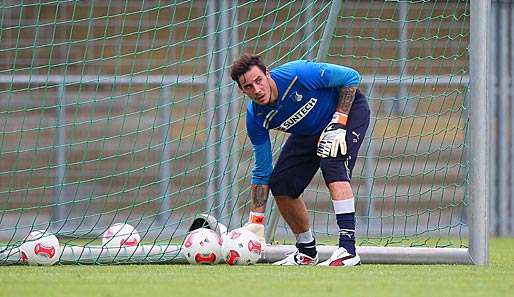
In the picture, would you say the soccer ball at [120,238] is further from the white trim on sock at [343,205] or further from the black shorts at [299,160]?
the white trim on sock at [343,205]

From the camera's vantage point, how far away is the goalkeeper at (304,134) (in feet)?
24.9

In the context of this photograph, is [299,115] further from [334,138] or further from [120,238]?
[120,238]

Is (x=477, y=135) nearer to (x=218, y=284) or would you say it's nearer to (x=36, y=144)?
(x=218, y=284)

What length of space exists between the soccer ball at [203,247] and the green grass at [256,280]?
0.18 m

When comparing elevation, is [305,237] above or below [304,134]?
below

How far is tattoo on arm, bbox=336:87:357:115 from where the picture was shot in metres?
7.71

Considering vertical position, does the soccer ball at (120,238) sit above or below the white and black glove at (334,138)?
below

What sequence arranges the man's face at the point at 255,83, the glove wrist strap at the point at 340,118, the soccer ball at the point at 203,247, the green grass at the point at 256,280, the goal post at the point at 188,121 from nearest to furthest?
1. the green grass at the point at 256,280
2. the man's face at the point at 255,83
3. the glove wrist strap at the point at 340,118
4. the soccer ball at the point at 203,247
5. the goal post at the point at 188,121

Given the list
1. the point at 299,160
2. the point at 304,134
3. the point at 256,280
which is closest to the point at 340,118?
the point at 304,134

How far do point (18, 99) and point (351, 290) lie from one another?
26.2 ft

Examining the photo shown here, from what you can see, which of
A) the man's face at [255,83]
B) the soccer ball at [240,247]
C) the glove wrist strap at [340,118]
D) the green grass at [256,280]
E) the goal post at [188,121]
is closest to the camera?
the green grass at [256,280]

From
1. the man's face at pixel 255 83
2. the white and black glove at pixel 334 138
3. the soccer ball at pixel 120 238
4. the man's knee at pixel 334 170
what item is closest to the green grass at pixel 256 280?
the soccer ball at pixel 120 238

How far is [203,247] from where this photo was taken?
7.88 m

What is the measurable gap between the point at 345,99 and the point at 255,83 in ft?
2.00
